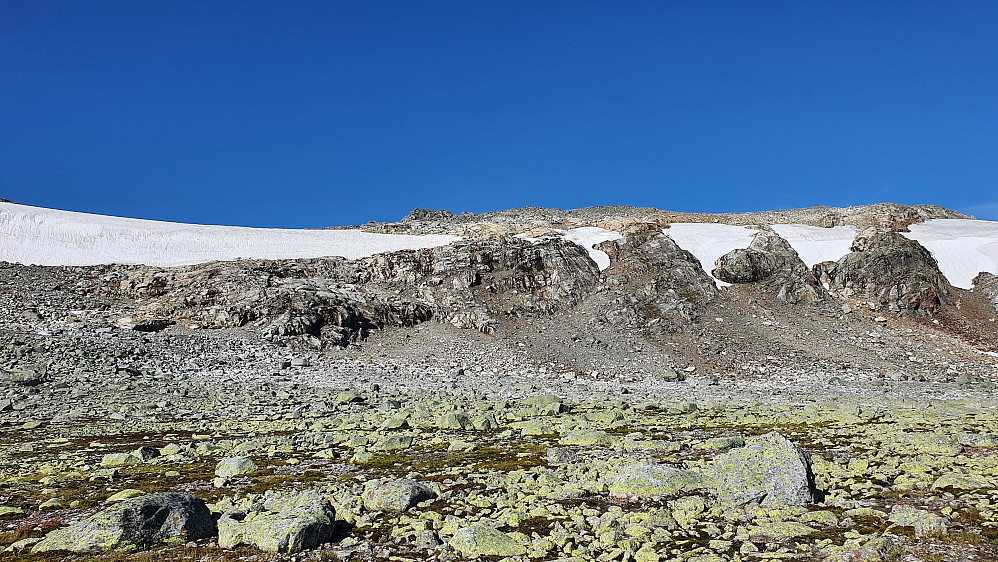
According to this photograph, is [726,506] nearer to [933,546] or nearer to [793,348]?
[933,546]

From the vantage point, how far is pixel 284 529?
33.4 ft

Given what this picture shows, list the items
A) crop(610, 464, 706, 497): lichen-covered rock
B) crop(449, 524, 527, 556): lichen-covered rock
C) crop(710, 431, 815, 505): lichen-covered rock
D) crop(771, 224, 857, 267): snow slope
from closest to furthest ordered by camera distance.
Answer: crop(449, 524, 527, 556): lichen-covered rock
crop(710, 431, 815, 505): lichen-covered rock
crop(610, 464, 706, 497): lichen-covered rock
crop(771, 224, 857, 267): snow slope

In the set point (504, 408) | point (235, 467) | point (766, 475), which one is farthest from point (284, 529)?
point (504, 408)

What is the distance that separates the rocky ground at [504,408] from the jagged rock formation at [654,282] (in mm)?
309

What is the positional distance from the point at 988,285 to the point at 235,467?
64079 millimetres

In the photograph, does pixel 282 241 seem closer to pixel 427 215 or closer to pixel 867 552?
pixel 427 215

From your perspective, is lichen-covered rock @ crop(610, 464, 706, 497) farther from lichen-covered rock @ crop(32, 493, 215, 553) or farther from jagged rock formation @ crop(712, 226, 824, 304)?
jagged rock formation @ crop(712, 226, 824, 304)

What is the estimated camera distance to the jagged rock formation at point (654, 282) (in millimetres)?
49312

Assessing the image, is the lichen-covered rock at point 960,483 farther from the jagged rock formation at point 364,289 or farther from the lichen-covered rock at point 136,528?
the jagged rock formation at point 364,289

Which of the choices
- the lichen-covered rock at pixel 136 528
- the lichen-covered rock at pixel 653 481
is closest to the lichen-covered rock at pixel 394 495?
the lichen-covered rock at pixel 136 528

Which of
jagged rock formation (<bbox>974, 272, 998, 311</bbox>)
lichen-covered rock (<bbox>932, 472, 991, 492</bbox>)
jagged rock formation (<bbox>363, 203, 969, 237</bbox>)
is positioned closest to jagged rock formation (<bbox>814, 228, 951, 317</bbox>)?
jagged rock formation (<bbox>974, 272, 998, 311</bbox>)

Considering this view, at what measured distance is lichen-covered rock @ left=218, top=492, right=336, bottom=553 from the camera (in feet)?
32.9

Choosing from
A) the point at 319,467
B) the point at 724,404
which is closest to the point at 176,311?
the point at 319,467

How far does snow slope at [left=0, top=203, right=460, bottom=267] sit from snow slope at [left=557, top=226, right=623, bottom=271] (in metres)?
13.3
